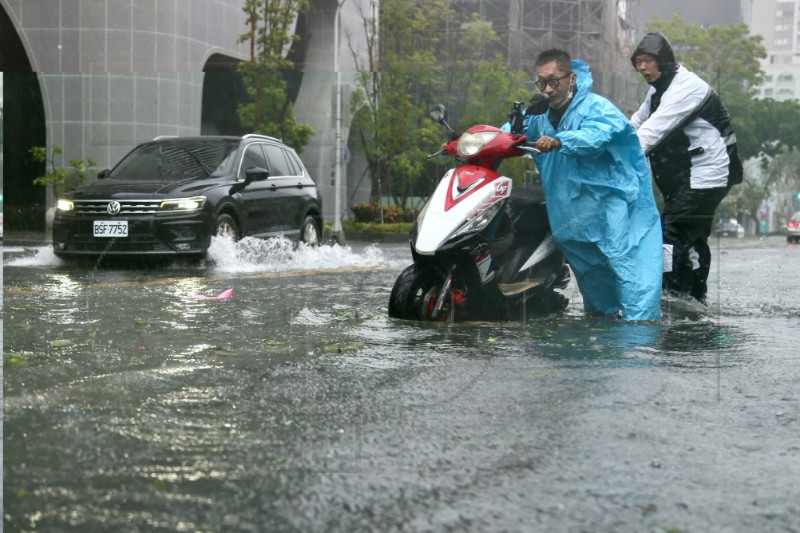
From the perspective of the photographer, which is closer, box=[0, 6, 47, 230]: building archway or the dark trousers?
the dark trousers

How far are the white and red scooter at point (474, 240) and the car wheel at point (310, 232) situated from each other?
280 inches

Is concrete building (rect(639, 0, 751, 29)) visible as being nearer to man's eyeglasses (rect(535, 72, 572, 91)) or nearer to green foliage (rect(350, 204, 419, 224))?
green foliage (rect(350, 204, 419, 224))

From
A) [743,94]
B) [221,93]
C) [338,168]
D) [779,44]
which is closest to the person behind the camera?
[338,168]

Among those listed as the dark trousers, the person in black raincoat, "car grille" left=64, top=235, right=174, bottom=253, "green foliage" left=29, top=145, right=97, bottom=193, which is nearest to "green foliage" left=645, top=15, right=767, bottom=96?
"green foliage" left=29, top=145, right=97, bottom=193

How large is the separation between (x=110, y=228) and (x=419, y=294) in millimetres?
5806

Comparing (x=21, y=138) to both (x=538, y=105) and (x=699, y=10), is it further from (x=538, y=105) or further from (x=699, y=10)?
(x=699, y=10)

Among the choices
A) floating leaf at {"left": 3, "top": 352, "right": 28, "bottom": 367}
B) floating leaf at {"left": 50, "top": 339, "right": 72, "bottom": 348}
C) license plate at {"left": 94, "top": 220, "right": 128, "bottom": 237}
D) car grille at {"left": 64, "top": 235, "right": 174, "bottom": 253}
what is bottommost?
floating leaf at {"left": 50, "top": 339, "right": 72, "bottom": 348}

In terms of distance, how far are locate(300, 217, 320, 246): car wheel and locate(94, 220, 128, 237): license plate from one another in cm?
281

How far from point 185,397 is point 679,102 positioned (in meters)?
4.58

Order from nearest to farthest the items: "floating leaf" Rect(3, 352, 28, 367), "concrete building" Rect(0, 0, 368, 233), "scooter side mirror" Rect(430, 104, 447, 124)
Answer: "floating leaf" Rect(3, 352, 28, 367), "scooter side mirror" Rect(430, 104, 447, 124), "concrete building" Rect(0, 0, 368, 233)

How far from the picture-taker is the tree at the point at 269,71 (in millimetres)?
24125

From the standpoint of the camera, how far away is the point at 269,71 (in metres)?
Answer: 24.5

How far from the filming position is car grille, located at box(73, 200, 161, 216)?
11.7 meters

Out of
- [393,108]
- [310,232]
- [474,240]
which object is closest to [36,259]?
Result: [310,232]
